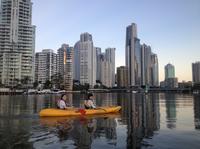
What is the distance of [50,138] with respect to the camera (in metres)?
20.8

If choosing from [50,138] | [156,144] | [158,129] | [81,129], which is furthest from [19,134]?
[158,129]

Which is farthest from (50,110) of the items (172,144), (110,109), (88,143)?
(172,144)

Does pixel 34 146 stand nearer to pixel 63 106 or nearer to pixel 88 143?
pixel 88 143

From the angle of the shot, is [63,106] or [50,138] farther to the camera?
[63,106]

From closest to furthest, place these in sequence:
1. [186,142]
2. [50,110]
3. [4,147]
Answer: [4,147]
[186,142]
[50,110]

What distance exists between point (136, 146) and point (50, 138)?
6315 millimetres

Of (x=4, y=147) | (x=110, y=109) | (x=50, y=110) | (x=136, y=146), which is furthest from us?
(x=110, y=109)

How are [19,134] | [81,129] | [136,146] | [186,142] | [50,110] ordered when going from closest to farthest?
[136,146] < [186,142] < [19,134] < [81,129] < [50,110]

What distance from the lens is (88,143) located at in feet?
63.2

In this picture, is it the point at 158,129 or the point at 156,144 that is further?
the point at 158,129

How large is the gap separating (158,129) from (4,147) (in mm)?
14100

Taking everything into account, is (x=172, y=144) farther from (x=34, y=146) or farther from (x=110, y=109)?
(x=110, y=109)

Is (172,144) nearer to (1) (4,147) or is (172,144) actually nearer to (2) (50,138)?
(2) (50,138)

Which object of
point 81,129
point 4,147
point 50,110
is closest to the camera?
point 4,147
